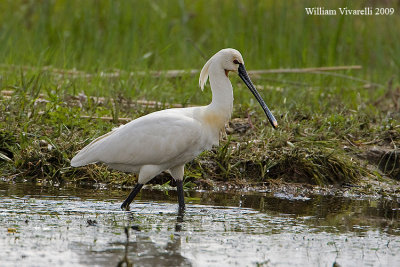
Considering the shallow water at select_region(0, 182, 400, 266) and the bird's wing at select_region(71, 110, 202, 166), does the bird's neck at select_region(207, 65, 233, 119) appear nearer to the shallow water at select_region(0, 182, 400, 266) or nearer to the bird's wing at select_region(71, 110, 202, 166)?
the bird's wing at select_region(71, 110, 202, 166)

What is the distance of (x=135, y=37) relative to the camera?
11953 mm

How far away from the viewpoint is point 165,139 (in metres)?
6.55

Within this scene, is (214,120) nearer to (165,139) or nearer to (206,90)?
(165,139)

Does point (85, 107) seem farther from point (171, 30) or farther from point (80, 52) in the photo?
point (171, 30)

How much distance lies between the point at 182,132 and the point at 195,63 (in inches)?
220

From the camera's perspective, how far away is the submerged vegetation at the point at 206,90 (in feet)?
26.1

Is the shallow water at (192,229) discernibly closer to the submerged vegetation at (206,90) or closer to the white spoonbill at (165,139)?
the white spoonbill at (165,139)

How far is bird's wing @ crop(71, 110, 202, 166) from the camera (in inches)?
257

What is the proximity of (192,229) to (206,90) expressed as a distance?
4.64m

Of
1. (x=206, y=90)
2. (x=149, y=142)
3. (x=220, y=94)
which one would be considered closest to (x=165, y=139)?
(x=149, y=142)

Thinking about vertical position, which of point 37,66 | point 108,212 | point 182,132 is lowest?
point 108,212

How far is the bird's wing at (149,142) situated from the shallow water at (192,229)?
1.34 ft

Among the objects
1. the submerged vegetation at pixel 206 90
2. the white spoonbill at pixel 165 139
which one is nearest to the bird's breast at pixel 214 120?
the white spoonbill at pixel 165 139

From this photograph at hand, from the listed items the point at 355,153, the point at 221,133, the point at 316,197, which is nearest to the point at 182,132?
the point at 221,133
